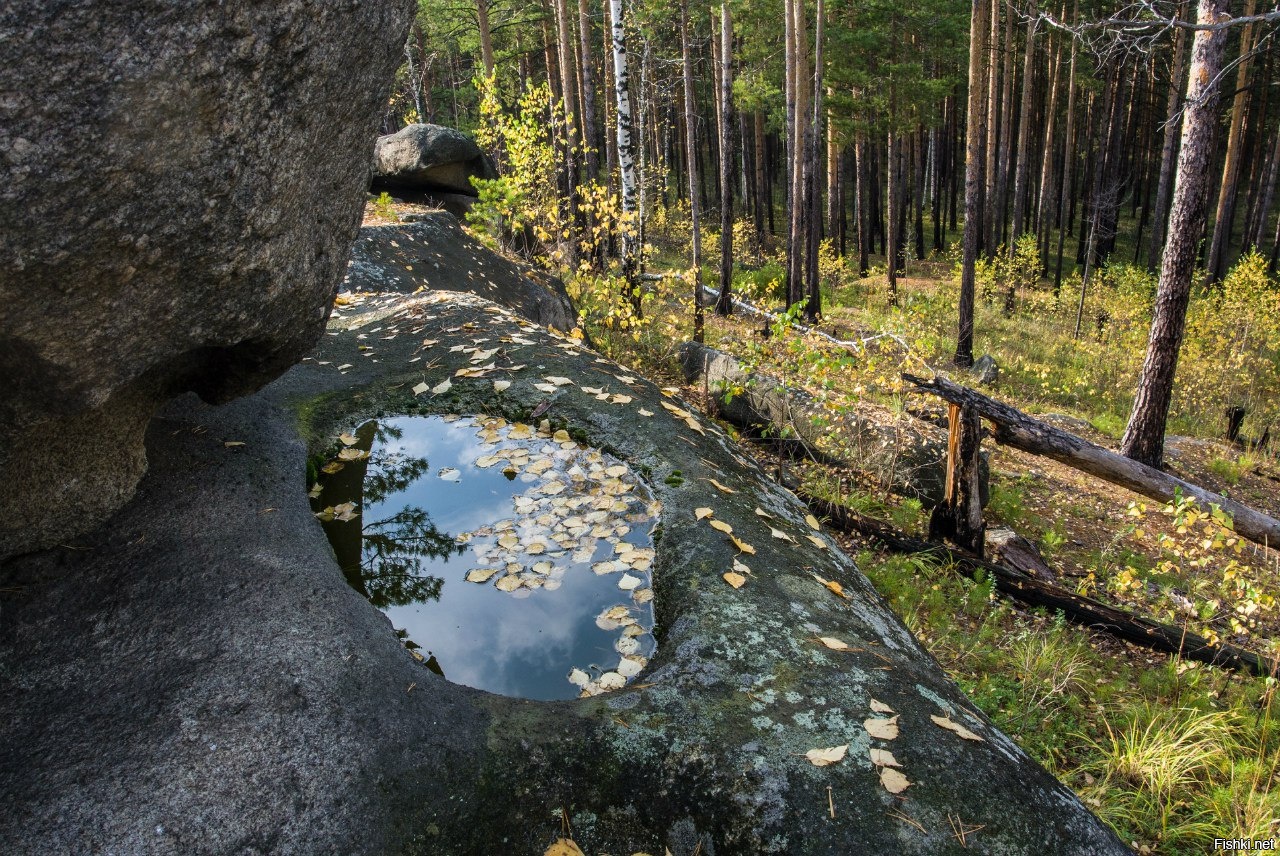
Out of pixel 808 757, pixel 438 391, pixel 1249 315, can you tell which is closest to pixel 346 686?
pixel 808 757

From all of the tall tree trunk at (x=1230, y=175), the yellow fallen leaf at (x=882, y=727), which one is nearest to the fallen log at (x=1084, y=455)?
the yellow fallen leaf at (x=882, y=727)

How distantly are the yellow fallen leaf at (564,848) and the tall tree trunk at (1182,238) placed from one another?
931 cm

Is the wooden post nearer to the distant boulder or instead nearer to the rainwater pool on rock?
the rainwater pool on rock

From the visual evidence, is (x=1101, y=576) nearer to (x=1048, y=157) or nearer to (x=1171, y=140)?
(x=1171, y=140)

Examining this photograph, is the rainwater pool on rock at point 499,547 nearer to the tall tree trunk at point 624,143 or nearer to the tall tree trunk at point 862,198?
the tall tree trunk at point 624,143

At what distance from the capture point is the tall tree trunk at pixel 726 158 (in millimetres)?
13880

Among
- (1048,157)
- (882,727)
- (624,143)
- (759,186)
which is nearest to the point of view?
(882,727)

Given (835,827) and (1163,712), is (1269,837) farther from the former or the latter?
(835,827)

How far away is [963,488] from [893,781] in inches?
192

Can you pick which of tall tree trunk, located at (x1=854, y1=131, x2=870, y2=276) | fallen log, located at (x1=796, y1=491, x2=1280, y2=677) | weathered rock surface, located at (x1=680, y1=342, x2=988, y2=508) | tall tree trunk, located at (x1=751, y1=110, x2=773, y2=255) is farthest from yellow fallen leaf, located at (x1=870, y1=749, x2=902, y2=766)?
tall tree trunk, located at (x1=751, y1=110, x2=773, y2=255)

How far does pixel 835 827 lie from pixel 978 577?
15.3 ft

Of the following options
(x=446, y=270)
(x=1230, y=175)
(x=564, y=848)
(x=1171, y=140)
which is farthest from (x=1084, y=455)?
(x=1230, y=175)

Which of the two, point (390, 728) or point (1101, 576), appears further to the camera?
point (1101, 576)

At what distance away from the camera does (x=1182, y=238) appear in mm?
8586
